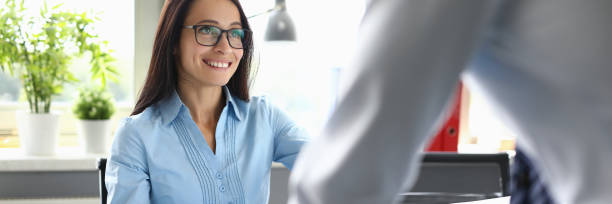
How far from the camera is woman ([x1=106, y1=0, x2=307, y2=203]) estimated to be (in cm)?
145

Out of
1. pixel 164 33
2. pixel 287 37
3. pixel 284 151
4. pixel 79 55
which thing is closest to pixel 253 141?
pixel 284 151

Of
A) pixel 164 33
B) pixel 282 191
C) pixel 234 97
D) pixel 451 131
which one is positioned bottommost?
pixel 282 191

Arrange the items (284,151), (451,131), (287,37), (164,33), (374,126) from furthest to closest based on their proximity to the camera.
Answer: (451,131) → (287,37) → (284,151) → (164,33) → (374,126)

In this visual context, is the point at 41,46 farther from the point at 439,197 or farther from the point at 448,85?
the point at 448,85

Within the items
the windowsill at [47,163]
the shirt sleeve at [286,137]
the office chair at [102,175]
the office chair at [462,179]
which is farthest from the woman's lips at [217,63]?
the windowsill at [47,163]

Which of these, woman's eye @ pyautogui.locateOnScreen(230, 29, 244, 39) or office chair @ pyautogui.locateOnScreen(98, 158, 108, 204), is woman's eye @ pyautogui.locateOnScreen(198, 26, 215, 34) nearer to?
woman's eye @ pyautogui.locateOnScreen(230, 29, 244, 39)

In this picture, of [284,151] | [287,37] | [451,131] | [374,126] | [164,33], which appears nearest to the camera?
[374,126]

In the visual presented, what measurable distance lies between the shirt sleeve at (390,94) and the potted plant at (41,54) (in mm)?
2580

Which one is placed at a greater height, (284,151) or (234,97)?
(234,97)

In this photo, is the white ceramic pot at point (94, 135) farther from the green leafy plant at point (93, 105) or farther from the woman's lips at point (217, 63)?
the woman's lips at point (217, 63)

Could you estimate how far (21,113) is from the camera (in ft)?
9.14

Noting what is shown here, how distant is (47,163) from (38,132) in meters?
0.15

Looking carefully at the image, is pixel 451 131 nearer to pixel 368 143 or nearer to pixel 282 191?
pixel 282 191

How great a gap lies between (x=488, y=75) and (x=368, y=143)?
4.2 inches
